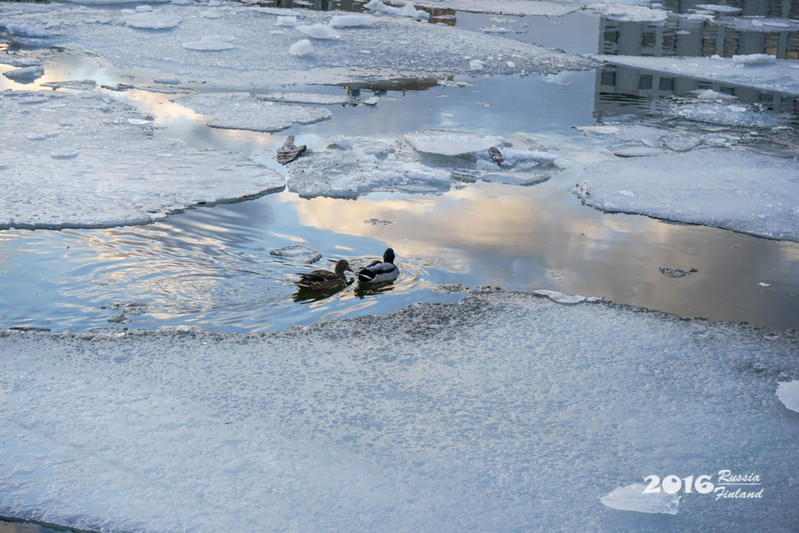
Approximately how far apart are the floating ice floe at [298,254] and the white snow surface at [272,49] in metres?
6.40

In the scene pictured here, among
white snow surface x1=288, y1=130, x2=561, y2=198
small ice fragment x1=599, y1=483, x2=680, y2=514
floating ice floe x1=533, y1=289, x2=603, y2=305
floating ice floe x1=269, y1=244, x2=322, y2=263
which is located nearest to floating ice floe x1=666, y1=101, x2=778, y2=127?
white snow surface x1=288, y1=130, x2=561, y2=198

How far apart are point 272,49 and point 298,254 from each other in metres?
9.47

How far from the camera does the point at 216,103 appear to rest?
11305mm

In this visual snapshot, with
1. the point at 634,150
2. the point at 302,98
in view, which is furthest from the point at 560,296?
the point at 302,98

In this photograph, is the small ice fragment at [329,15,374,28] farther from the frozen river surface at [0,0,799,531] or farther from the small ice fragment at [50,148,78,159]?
the small ice fragment at [50,148,78,159]

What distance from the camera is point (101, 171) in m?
8.34

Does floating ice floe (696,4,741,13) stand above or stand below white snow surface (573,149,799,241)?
above

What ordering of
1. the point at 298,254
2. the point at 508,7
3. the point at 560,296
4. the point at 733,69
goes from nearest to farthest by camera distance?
the point at 560,296 → the point at 298,254 → the point at 733,69 → the point at 508,7

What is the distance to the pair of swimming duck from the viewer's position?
6020 mm

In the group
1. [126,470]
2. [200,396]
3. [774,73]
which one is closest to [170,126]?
[200,396]

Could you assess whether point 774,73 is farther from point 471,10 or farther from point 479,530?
point 479,530

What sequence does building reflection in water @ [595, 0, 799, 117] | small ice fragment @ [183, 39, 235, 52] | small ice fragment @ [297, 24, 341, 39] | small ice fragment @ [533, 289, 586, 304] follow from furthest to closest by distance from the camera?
small ice fragment @ [297, 24, 341, 39] < small ice fragment @ [183, 39, 235, 52] < building reflection in water @ [595, 0, 799, 117] < small ice fragment @ [533, 289, 586, 304]

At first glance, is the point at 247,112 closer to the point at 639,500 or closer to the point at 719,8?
the point at 639,500

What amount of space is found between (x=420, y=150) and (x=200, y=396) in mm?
5373
